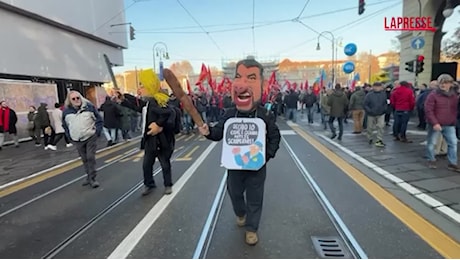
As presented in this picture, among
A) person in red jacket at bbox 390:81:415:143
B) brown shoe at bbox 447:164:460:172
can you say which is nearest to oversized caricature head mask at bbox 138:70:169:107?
brown shoe at bbox 447:164:460:172

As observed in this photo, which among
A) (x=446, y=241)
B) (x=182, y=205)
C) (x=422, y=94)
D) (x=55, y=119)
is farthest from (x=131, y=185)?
(x=422, y=94)

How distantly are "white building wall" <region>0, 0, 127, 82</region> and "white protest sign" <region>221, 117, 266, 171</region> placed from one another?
1435cm

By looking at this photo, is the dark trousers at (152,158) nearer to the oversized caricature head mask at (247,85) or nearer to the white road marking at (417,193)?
the oversized caricature head mask at (247,85)

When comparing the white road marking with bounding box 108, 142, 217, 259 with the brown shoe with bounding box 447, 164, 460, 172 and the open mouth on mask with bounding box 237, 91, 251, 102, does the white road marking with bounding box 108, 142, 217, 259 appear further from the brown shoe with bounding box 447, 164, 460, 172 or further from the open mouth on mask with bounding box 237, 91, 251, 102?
the brown shoe with bounding box 447, 164, 460, 172

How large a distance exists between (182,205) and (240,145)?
1.73 meters

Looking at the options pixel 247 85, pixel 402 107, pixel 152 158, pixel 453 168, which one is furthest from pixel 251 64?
pixel 402 107

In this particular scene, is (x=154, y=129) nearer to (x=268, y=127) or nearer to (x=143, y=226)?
(x=143, y=226)

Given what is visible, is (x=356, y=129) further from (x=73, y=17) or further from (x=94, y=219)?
(x=73, y=17)

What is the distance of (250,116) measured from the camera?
360cm

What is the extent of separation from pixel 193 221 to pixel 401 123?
8.02 metres

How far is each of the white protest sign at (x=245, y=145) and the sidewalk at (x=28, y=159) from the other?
5.89m

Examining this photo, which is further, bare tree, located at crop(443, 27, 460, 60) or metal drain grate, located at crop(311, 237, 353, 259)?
bare tree, located at crop(443, 27, 460, 60)

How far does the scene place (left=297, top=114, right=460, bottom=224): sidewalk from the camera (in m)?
4.67

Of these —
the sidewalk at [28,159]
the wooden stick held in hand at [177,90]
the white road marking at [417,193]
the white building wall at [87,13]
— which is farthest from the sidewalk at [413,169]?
the white building wall at [87,13]
